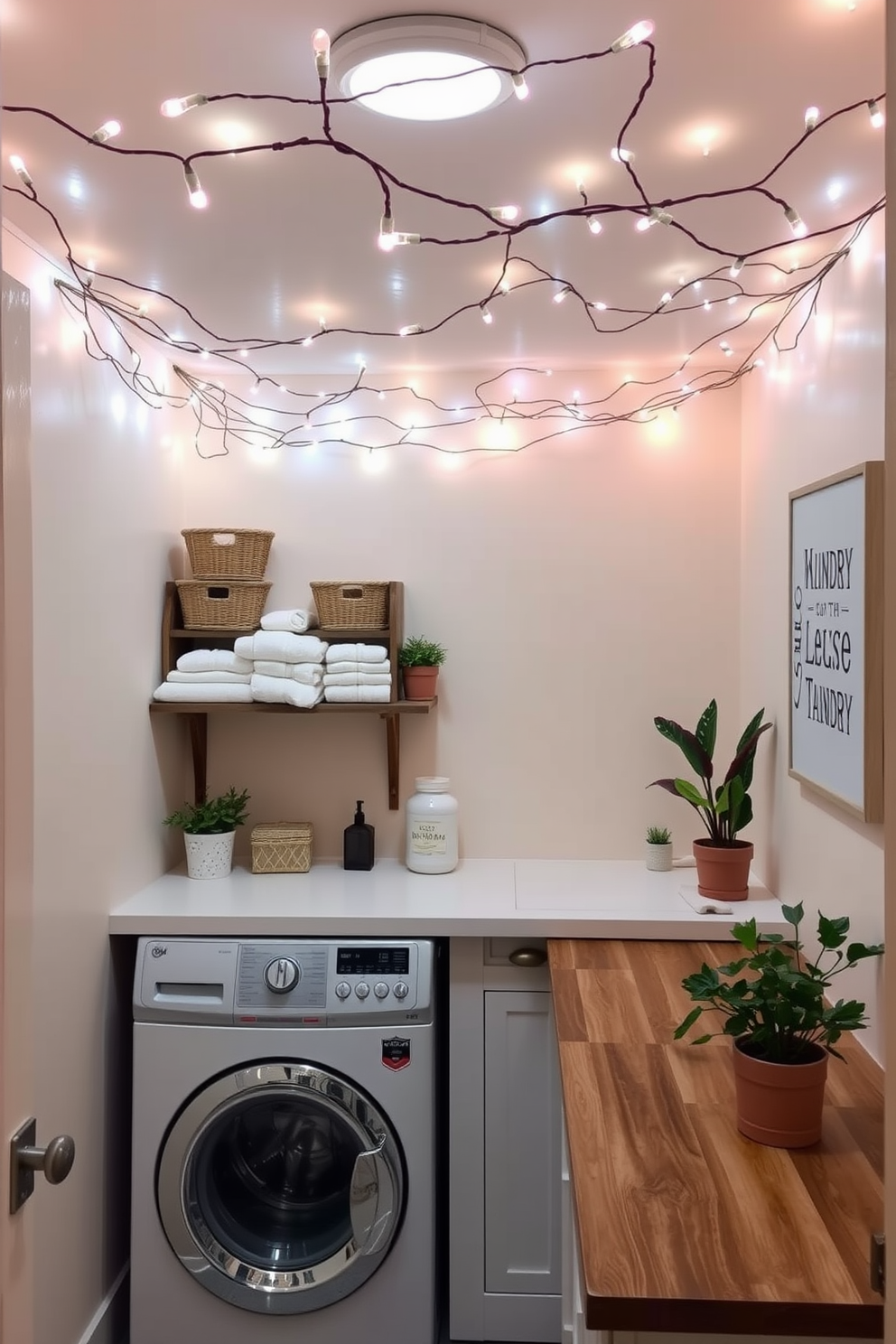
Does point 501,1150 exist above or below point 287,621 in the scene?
below

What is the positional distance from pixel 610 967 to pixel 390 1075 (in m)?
0.57

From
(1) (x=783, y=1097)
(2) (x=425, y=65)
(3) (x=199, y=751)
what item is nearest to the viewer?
(2) (x=425, y=65)

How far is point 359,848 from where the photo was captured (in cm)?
282

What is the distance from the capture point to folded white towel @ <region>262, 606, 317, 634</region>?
108 inches

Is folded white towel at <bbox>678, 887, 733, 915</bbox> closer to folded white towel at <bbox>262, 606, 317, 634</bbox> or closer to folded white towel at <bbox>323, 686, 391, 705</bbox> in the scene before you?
folded white towel at <bbox>323, 686, 391, 705</bbox>

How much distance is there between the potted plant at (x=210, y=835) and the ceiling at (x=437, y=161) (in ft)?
4.18

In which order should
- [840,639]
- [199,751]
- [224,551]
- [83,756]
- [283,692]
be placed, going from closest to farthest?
[840,639] < [83,756] < [283,692] < [224,551] < [199,751]

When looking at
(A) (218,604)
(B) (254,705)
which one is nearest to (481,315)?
(A) (218,604)

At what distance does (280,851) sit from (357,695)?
500 millimetres

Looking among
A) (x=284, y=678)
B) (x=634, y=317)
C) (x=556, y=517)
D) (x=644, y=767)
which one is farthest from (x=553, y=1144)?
(x=634, y=317)

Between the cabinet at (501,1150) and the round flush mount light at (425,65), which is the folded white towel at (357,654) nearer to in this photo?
the cabinet at (501,1150)

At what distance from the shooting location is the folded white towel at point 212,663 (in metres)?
2.71

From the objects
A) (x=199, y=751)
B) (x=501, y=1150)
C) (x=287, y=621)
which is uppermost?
(x=287, y=621)

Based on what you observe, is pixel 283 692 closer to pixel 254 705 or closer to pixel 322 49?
pixel 254 705
